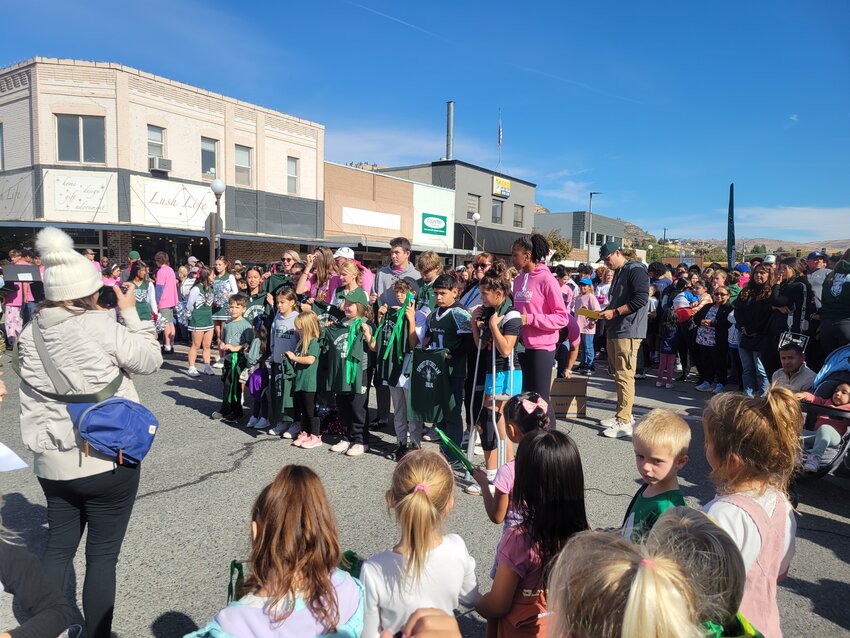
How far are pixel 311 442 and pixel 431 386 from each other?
4.97 feet

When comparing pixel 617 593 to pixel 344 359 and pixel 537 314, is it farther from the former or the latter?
pixel 344 359

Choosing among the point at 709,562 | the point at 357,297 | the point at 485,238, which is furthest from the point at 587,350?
the point at 485,238

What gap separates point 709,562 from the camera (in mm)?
1277

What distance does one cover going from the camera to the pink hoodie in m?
5.06

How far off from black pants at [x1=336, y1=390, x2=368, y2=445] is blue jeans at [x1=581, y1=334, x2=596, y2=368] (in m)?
5.52

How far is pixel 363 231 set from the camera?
27.6 meters

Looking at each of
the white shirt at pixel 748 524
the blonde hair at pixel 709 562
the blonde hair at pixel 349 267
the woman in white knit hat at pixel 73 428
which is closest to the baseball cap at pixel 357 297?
the blonde hair at pixel 349 267

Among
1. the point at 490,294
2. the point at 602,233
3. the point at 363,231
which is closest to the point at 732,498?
the point at 490,294

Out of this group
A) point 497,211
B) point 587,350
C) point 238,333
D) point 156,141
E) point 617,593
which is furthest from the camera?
point 497,211

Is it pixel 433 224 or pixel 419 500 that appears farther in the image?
pixel 433 224

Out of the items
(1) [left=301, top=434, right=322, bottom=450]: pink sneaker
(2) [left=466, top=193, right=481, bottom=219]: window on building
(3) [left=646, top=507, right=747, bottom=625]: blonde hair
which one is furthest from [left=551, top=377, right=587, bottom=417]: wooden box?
(2) [left=466, top=193, right=481, bottom=219]: window on building

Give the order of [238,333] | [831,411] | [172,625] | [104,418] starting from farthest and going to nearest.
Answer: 1. [238,333]
2. [831,411]
3. [172,625]
4. [104,418]

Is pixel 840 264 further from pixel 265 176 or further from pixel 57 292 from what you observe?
pixel 265 176

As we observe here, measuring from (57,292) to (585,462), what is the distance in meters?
4.51
